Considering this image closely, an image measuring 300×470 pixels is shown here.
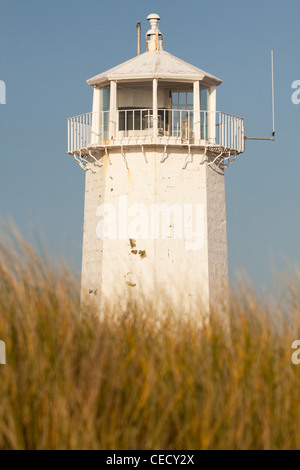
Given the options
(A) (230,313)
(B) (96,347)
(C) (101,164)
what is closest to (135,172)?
(C) (101,164)

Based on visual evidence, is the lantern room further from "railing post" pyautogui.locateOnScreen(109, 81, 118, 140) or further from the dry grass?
the dry grass

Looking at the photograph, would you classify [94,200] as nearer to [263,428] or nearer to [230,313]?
[230,313]

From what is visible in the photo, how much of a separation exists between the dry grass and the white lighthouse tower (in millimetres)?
11933

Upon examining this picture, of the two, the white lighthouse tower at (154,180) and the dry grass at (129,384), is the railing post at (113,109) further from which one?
the dry grass at (129,384)

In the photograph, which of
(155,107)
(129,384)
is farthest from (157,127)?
(129,384)

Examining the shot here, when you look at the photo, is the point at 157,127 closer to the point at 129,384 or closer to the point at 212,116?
the point at 212,116

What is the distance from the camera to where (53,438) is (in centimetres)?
712

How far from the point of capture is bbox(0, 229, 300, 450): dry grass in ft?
23.9

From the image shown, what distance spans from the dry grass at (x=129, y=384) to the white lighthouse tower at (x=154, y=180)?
39.1ft

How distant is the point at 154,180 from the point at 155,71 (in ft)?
8.61

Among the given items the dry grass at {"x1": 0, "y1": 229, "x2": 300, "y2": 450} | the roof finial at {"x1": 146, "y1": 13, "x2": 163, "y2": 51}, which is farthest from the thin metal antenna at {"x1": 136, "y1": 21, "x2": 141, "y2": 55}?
the dry grass at {"x1": 0, "y1": 229, "x2": 300, "y2": 450}

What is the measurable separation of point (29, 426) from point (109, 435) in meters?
0.65

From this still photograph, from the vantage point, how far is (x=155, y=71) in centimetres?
2161

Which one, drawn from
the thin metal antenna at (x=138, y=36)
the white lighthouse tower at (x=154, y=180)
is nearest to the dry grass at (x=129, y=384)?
the white lighthouse tower at (x=154, y=180)
